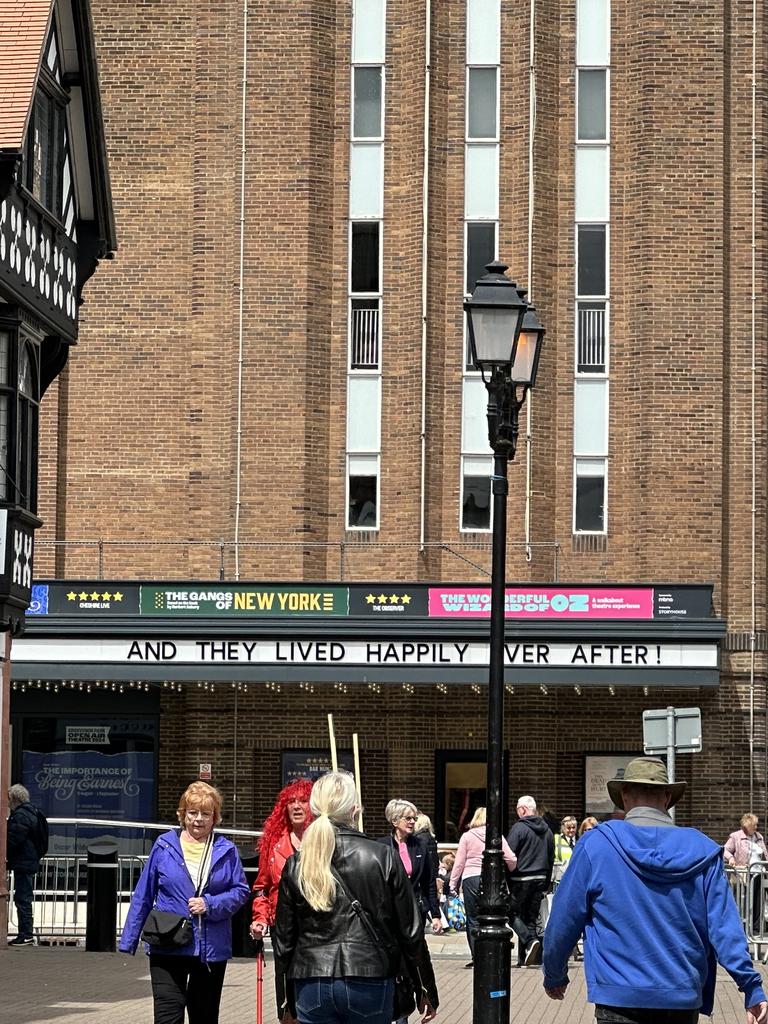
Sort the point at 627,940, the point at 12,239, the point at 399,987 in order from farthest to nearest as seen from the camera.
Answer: the point at 12,239 < the point at 399,987 < the point at 627,940

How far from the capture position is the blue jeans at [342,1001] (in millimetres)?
7969

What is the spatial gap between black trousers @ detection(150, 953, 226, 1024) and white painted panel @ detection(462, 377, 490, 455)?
2328 cm

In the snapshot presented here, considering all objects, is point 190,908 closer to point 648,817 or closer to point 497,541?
point 648,817

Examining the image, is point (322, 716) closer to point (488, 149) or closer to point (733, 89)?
point (488, 149)

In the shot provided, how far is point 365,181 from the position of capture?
3409 centimetres

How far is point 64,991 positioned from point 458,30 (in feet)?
68.5

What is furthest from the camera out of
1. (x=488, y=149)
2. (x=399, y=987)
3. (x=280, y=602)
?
(x=488, y=149)

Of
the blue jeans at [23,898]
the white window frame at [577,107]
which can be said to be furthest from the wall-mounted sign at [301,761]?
the blue jeans at [23,898]

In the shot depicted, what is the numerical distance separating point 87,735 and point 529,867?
15.1 m

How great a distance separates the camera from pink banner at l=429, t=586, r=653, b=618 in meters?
31.5

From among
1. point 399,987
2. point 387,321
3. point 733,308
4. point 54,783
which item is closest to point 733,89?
point 733,308

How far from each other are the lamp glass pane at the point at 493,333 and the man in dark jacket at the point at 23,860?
10.2m

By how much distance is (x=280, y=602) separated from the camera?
31891 millimetres

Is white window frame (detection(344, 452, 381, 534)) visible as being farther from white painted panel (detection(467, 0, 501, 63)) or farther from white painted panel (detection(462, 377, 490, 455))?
white painted panel (detection(467, 0, 501, 63))
